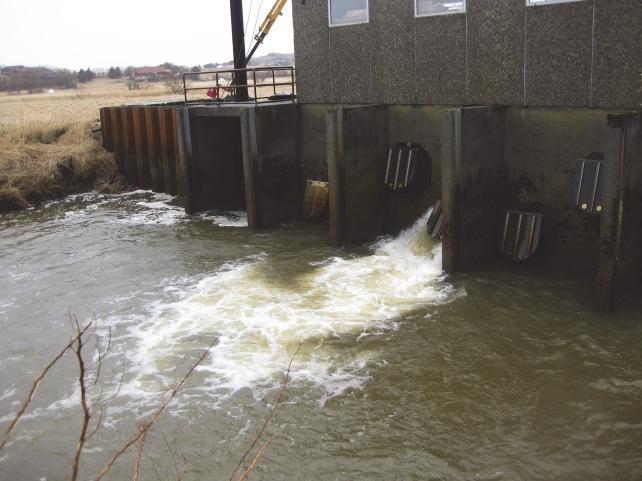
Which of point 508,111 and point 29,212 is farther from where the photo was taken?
point 29,212

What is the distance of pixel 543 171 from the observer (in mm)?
10539

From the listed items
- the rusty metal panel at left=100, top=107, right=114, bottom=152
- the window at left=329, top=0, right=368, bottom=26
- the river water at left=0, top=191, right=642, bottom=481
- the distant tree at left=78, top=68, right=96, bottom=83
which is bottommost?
the river water at left=0, top=191, right=642, bottom=481

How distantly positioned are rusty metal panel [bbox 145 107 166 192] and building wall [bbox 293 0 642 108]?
633 centimetres

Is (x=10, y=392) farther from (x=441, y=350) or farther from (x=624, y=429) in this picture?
(x=624, y=429)

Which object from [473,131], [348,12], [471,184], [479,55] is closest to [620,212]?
[471,184]

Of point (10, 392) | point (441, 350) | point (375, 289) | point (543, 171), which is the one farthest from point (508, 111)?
point (10, 392)

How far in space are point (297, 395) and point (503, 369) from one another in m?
2.48

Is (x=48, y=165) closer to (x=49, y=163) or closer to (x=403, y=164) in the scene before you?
(x=49, y=163)

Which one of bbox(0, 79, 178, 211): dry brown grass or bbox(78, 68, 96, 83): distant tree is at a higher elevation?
bbox(78, 68, 96, 83): distant tree

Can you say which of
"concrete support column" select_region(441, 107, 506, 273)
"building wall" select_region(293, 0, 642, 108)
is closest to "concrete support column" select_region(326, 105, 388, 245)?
"building wall" select_region(293, 0, 642, 108)

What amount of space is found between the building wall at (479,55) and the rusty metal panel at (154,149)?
6.33m

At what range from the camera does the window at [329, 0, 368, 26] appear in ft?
42.0

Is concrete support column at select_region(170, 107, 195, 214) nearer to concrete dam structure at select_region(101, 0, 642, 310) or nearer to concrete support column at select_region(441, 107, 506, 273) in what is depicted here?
concrete dam structure at select_region(101, 0, 642, 310)

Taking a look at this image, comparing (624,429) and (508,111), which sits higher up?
(508,111)
